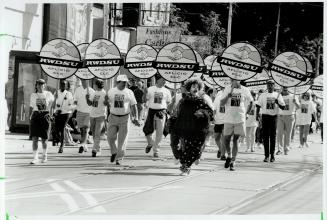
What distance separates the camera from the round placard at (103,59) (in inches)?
612

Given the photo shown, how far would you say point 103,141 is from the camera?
70.6ft

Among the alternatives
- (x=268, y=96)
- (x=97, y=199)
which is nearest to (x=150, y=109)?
(x=268, y=96)

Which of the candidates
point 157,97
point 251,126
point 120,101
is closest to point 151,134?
point 157,97

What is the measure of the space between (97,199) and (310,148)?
1271 centimetres

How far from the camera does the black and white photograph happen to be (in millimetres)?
9711

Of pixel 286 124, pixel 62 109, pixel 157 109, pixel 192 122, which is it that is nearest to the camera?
pixel 192 122

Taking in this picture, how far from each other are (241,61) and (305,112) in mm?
7755

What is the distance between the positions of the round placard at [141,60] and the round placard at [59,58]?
7.15 ft

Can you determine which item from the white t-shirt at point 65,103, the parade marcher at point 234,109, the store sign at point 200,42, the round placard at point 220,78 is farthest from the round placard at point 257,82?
the store sign at point 200,42

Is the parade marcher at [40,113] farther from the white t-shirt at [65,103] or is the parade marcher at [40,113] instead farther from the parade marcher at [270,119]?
the parade marcher at [270,119]

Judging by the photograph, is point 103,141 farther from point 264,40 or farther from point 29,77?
point 264,40

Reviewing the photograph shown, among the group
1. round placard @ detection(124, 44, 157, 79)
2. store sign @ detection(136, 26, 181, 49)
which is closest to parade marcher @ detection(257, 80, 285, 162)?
round placard @ detection(124, 44, 157, 79)

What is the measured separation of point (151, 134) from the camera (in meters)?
17.0

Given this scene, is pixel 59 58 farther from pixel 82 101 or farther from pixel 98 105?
pixel 82 101
